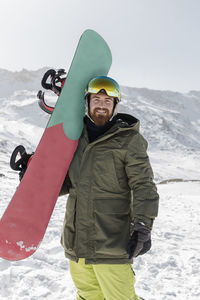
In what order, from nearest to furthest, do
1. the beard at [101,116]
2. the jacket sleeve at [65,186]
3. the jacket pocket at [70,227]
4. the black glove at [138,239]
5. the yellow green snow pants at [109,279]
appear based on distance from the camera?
the black glove at [138,239] < the yellow green snow pants at [109,279] < the jacket pocket at [70,227] < the beard at [101,116] < the jacket sleeve at [65,186]

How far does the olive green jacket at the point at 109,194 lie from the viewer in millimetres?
2062

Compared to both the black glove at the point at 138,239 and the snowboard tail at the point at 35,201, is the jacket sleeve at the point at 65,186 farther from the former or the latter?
the black glove at the point at 138,239

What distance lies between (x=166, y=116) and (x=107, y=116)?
143m

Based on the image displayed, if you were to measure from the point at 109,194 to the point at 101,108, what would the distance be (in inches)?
31.3

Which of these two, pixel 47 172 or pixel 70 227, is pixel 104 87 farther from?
pixel 70 227

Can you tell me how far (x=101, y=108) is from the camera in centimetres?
245

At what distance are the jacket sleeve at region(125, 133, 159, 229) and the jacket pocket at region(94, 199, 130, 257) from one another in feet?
0.50

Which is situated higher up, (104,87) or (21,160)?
(104,87)

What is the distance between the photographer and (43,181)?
262 cm

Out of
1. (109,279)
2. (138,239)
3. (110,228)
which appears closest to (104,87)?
(110,228)

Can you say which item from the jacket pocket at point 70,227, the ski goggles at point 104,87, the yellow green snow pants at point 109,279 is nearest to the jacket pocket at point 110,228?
the yellow green snow pants at point 109,279

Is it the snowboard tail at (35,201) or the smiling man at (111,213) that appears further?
the snowboard tail at (35,201)

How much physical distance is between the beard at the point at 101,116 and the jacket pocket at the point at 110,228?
28.0 inches

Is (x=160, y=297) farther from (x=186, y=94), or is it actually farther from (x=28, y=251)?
(x=186, y=94)
